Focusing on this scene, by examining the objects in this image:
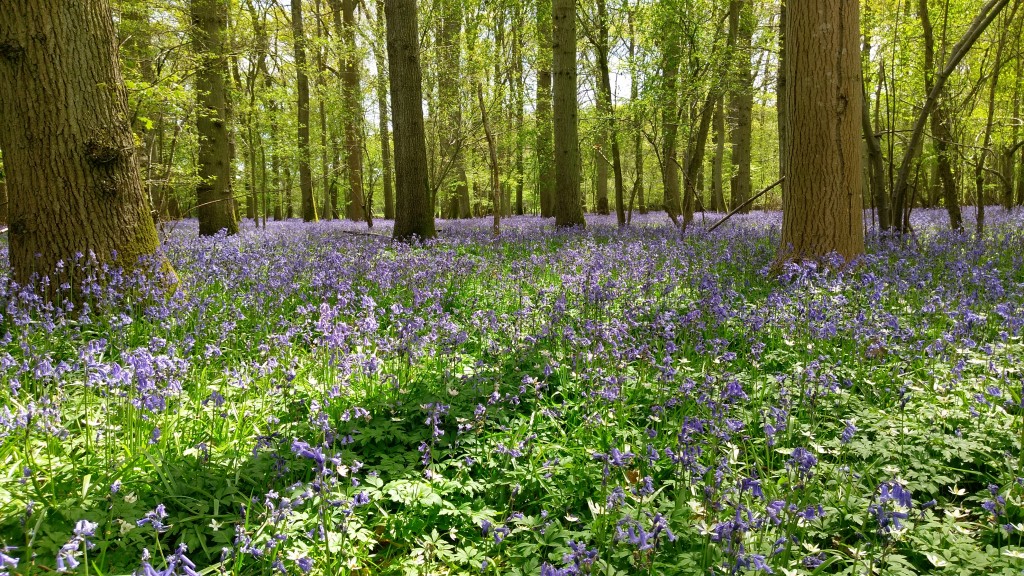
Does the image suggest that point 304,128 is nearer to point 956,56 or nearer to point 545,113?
point 545,113

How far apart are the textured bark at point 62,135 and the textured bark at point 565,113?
31.8ft

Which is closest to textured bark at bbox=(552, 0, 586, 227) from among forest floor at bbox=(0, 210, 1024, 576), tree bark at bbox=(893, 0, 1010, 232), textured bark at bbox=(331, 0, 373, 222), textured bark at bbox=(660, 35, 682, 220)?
Result: textured bark at bbox=(660, 35, 682, 220)

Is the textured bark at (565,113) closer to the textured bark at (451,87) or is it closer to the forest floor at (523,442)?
the textured bark at (451,87)

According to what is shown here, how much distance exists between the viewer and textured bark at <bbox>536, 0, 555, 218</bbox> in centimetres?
1555

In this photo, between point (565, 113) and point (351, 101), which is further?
point (351, 101)

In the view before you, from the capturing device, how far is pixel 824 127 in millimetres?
5906

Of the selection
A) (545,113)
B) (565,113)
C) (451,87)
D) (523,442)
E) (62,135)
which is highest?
(451,87)

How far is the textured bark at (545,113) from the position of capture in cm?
1555

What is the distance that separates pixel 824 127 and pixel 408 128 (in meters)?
7.43

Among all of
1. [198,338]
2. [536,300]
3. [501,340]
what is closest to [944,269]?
[536,300]

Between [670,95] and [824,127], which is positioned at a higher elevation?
[670,95]

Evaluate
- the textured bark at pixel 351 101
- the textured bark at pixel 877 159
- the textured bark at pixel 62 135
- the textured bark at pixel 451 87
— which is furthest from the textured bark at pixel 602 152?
the textured bark at pixel 62 135

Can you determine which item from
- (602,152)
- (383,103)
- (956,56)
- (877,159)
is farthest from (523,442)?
(383,103)

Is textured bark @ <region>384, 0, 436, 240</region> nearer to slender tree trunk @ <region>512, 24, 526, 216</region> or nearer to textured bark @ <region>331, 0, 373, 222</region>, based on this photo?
slender tree trunk @ <region>512, 24, 526, 216</region>
